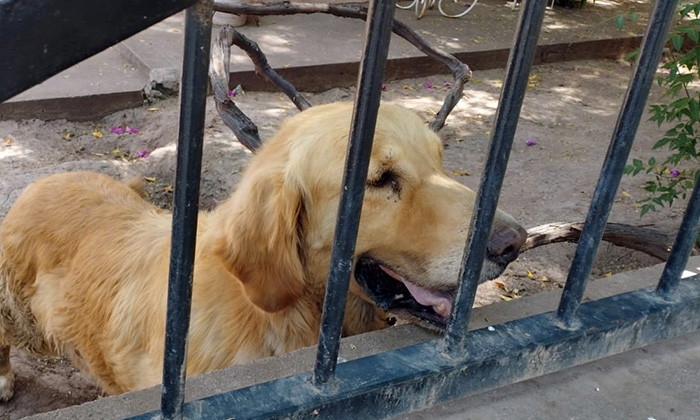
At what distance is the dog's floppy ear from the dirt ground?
229 cm

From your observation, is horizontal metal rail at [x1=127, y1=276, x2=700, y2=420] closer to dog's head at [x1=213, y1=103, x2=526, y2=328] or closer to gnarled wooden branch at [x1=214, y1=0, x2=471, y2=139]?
dog's head at [x1=213, y1=103, x2=526, y2=328]

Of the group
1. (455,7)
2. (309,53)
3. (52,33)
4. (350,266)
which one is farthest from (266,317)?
(455,7)

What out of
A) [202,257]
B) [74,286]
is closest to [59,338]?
[74,286]

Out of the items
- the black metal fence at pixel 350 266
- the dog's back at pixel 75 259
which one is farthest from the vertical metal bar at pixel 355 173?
the dog's back at pixel 75 259

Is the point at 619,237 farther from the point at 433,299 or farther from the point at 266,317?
the point at 266,317

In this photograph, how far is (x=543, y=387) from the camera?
207 cm

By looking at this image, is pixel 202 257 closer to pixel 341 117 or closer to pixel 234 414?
pixel 341 117

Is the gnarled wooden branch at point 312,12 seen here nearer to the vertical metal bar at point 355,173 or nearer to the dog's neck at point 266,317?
the dog's neck at point 266,317

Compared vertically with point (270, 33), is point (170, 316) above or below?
Result: above

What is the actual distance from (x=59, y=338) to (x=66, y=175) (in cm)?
87

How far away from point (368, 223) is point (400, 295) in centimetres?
31

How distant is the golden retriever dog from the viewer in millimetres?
2385

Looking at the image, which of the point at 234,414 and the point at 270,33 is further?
the point at 270,33

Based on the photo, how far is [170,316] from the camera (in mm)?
1283
